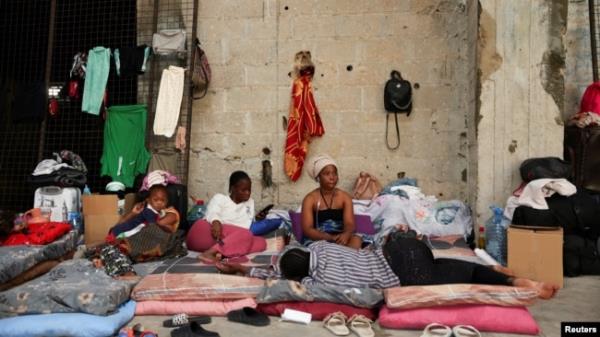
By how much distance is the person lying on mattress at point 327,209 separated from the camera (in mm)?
4391

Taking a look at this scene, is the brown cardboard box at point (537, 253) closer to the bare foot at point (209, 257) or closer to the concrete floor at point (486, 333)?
the concrete floor at point (486, 333)

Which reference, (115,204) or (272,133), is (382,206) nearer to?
(272,133)

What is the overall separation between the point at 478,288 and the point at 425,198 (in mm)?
2734

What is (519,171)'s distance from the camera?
494cm

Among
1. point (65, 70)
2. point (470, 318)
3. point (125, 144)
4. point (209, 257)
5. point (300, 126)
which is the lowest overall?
point (470, 318)

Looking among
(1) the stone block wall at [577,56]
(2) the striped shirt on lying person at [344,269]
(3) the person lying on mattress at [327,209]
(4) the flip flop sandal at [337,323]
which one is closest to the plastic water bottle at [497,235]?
(3) the person lying on mattress at [327,209]

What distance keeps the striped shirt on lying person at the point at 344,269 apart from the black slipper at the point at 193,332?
0.69 m

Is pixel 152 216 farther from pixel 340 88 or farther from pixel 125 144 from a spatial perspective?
pixel 340 88

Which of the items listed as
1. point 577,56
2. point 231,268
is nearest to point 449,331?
point 231,268

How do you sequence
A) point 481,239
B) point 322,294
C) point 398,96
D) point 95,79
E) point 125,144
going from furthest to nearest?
point 125,144
point 95,79
point 398,96
point 481,239
point 322,294

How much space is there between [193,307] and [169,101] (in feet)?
11.6

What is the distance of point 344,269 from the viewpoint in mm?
3328

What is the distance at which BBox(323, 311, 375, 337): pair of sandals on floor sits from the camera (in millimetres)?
2810

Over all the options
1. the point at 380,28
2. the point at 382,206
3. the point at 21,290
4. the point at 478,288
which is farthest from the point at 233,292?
→ the point at 380,28
